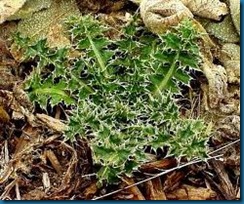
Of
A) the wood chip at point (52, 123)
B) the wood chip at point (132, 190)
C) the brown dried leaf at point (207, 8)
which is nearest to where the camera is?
the wood chip at point (132, 190)

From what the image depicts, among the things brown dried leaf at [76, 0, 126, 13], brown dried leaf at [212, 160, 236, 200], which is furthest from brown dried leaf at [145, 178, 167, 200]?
brown dried leaf at [76, 0, 126, 13]

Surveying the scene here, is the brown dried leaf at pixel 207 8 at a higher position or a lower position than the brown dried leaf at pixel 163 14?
lower

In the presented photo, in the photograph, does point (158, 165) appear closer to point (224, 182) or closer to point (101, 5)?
point (224, 182)

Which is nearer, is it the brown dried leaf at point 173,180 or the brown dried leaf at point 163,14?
the brown dried leaf at point 173,180

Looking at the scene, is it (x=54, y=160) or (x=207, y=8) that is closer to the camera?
(x=54, y=160)

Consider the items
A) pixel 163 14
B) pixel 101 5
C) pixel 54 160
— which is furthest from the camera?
pixel 101 5

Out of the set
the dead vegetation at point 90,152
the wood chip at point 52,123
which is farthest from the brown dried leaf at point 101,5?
the wood chip at point 52,123

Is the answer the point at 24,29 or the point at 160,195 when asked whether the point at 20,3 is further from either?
the point at 160,195

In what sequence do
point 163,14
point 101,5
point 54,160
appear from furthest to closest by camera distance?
1. point 101,5
2. point 163,14
3. point 54,160

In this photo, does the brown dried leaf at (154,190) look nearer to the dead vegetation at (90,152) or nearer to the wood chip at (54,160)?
the dead vegetation at (90,152)

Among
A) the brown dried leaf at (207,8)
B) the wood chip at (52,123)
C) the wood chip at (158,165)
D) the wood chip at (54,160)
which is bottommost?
the wood chip at (158,165)

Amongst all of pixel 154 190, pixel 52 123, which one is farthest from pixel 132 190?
pixel 52 123
